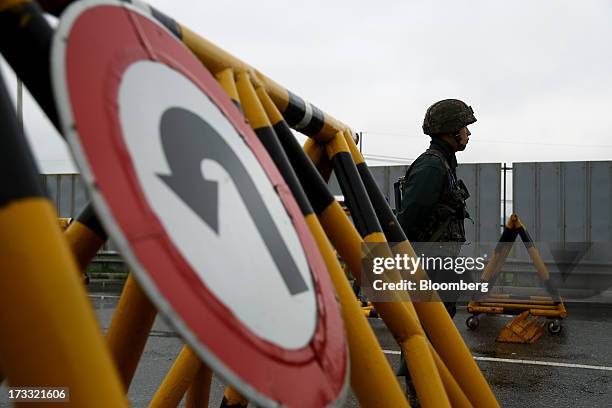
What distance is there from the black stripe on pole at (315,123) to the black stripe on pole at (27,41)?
3.98 ft

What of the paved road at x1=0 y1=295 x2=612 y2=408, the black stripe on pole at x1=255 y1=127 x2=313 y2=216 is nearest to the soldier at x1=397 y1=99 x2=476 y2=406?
the paved road at x1=0 y1=295 x2=612 y2=408

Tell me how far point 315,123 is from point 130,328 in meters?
0.95

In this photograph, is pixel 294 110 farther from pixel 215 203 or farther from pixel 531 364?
pixel 531 364

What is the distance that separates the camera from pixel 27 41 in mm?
894

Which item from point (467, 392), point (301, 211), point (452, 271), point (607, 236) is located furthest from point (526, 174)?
point (301, 211)

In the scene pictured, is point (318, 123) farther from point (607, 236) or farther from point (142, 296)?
point (607, 236)

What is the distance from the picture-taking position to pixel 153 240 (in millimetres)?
802

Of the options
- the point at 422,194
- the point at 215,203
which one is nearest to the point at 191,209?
the point at 215,203

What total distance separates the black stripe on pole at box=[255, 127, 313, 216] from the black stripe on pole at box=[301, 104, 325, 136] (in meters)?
0.55

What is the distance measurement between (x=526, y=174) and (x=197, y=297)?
1040 centimetres

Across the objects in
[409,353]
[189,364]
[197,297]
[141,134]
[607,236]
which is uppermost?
[141,134]

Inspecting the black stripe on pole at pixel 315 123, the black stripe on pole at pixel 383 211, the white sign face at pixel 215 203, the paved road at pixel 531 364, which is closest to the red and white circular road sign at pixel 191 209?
the white sign face at pixel 215 203

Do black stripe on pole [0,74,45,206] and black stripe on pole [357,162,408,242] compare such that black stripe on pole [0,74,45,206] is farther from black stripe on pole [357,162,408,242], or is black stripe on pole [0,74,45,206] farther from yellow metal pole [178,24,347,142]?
black stripe on pole [357,162,408,242]

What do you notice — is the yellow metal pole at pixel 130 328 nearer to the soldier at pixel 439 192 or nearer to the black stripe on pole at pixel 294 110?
the black stripe on pole at pixel 294 110
